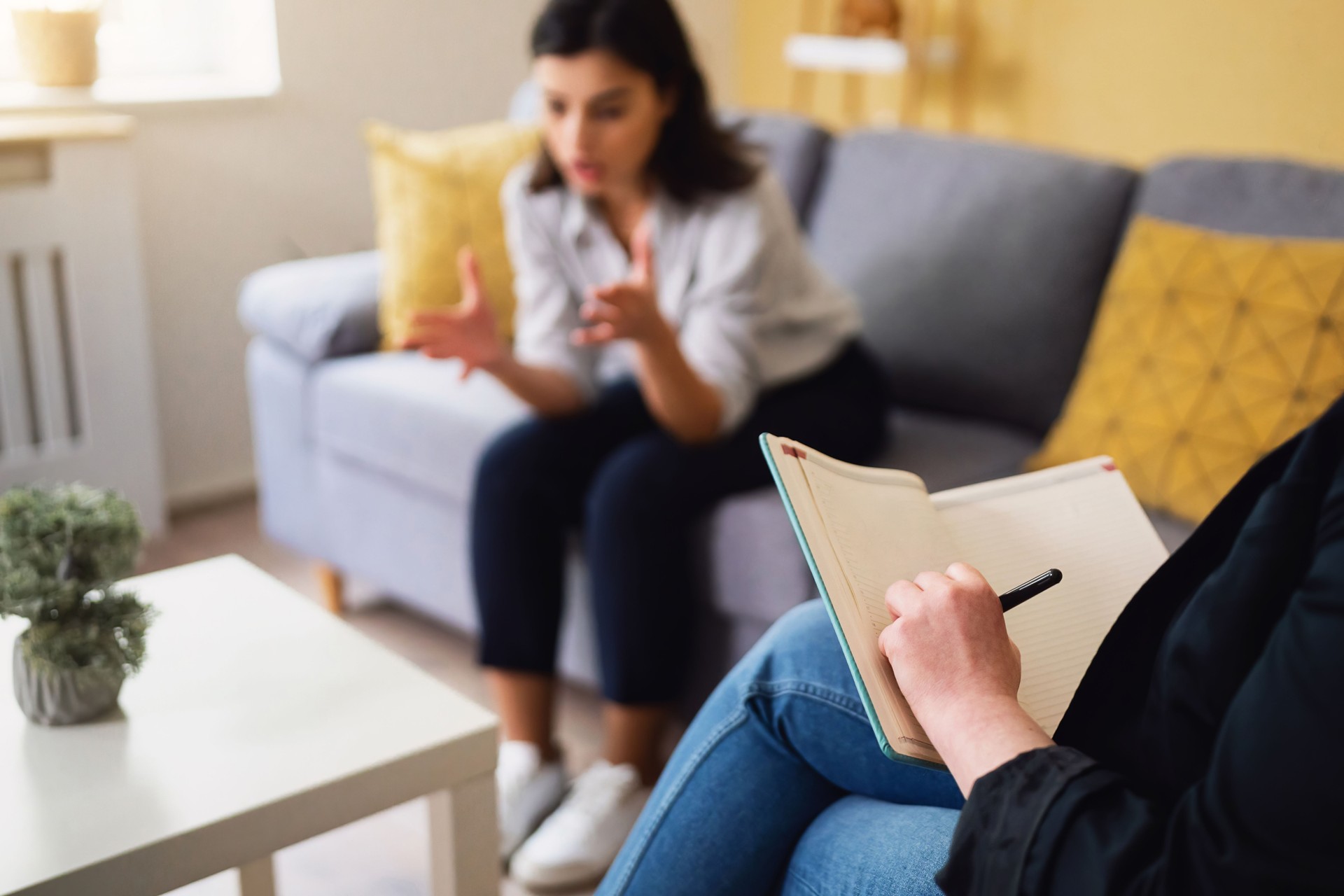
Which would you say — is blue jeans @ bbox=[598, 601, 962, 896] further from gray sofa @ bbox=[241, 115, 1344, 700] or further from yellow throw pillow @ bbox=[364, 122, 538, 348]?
yellow throw pillow @ bbox=[364, 122, 538, 348]

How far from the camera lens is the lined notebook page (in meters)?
0.85

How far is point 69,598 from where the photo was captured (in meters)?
1.00

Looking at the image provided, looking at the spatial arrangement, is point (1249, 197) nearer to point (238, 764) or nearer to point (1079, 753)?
point (1079, 753)

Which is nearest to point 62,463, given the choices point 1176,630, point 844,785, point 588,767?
point 588,767

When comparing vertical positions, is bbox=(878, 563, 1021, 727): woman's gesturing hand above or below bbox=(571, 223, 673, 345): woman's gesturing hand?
below

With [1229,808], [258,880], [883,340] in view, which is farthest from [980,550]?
[883,340]

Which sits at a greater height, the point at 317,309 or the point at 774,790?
the point at 317,309

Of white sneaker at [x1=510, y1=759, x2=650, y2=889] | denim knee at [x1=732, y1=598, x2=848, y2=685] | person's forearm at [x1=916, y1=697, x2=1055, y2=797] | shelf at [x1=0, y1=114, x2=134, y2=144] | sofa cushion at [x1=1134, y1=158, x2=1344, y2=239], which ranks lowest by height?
white sneaker at [x1=510, y1=759, x2=650, y2=889]

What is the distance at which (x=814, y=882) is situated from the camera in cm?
84

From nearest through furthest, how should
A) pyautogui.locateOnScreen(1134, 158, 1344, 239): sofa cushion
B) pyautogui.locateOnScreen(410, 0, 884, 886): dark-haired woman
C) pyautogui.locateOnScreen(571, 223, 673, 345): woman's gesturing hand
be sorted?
pyautogui.locateOnScreen(571, 223, 673, 345): woman's gesturing hand, pyautogui.locateOnScreen(410, 0, 884, 886): dark-haired woman, pyautogui.locateOnScreen(1134, 158, 1344, 239): sofa cushion

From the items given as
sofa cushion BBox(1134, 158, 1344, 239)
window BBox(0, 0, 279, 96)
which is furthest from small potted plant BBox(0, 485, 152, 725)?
window BBox(0, 0, 279, 96)

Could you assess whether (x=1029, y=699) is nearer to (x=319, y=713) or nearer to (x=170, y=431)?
(x=319, y=713)

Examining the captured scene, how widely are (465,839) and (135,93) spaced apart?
1980 mm

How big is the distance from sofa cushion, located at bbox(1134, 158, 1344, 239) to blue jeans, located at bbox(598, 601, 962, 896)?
41.7 inches
